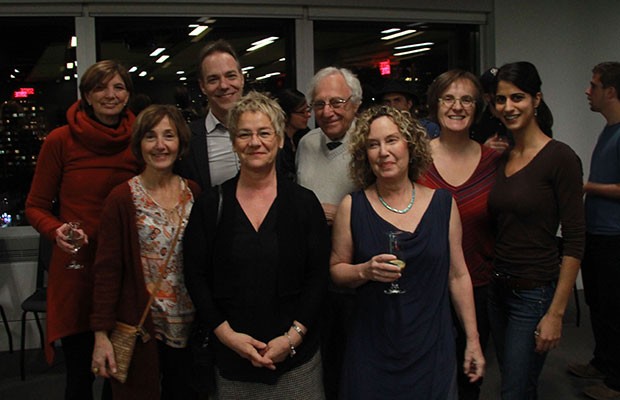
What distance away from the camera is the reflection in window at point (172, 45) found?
191 inches

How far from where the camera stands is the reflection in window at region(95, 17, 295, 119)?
4.85 m

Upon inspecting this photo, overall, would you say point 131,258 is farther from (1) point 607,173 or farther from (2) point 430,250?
(1) point 607,173

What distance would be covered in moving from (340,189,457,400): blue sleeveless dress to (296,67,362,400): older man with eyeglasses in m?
0.34

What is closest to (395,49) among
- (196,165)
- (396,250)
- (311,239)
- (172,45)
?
(172,45)

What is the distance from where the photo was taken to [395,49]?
5.47 metres

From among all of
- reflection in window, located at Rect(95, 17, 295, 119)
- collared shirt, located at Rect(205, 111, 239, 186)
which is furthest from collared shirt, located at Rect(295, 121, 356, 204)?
reflection in window, located at Rect(95, 17, 295, 119)

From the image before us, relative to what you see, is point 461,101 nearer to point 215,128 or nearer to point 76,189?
point 215,128

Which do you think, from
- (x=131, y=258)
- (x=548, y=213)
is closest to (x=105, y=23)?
(x=131, y=258)

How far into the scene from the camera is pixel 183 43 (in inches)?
196

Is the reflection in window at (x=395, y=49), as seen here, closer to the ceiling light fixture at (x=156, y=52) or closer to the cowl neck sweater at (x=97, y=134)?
the ceiling light fixture at (x=156, y=52)

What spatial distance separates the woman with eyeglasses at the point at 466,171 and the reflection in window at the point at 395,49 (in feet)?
9.03

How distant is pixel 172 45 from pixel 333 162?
2.95m

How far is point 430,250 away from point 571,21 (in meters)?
4.27

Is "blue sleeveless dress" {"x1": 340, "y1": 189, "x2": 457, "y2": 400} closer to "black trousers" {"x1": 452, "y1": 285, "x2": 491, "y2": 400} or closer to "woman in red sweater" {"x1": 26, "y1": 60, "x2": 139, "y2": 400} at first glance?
"black trousers" {"x1": 452, "y1": 285, "x2": 491, "y2": 400}
